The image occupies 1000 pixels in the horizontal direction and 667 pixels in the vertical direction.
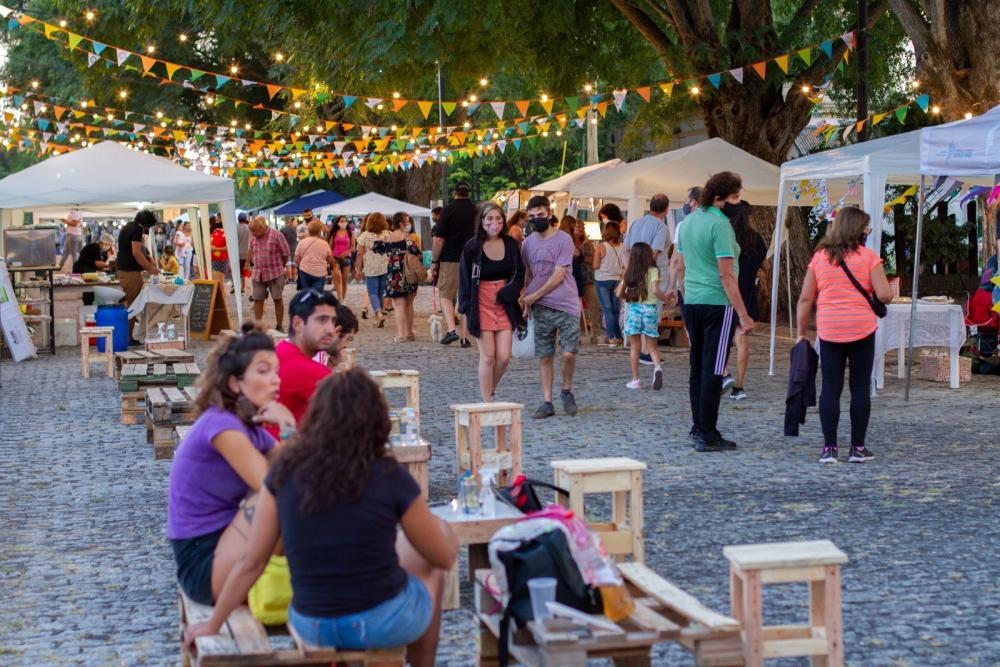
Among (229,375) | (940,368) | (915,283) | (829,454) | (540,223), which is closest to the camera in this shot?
(229,375)

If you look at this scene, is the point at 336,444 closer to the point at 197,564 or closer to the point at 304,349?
the point at 197,564

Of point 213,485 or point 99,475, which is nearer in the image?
point 213,485

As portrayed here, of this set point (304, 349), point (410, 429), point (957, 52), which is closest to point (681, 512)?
point (410, 429)

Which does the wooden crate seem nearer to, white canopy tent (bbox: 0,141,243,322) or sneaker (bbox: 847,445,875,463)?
sneaker (bbox: 847,445,875,463)

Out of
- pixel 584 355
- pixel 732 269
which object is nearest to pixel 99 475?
pixel 732 269

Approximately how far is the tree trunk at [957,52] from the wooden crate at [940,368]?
257cm

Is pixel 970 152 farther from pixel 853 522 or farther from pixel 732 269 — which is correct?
pixel 853 522

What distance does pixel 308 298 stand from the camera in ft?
20.2

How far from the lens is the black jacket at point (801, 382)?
9.44 m

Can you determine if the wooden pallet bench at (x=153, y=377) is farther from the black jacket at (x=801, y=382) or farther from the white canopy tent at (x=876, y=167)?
the white canopy tent at (x=876, y=167)

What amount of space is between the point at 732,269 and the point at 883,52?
1465 centimetres

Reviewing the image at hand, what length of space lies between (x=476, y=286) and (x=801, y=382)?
2642 millimetres

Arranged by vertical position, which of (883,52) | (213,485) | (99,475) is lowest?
(99,475)

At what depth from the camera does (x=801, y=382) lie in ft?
31.2
